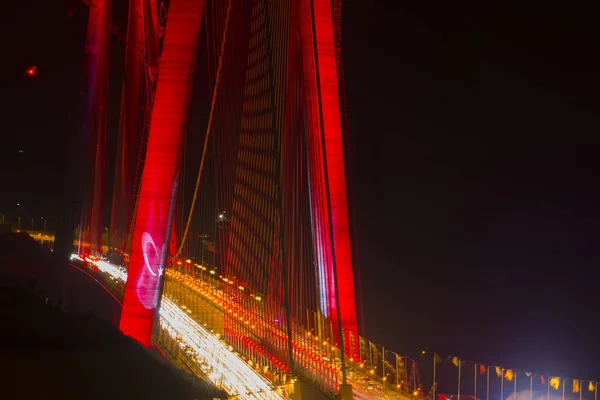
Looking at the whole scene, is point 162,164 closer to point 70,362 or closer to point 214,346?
point 214,346

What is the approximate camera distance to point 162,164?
13656mm

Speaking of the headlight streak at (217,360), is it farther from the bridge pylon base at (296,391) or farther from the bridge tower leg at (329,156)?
the bridge tower leg at (329,156)

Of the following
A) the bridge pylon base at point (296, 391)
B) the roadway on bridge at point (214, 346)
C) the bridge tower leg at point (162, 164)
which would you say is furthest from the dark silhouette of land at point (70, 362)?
Result: the bridge tower leg at point (162, 164)

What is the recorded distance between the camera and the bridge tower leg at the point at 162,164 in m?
13.6

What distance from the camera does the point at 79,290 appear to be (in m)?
22.0

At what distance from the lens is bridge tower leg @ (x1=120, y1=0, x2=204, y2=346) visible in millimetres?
13570

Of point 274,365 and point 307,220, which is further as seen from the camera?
point 307,220

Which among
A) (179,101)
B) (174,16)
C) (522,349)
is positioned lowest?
(522,349)

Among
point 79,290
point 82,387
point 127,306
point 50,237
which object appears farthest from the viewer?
point 50,237

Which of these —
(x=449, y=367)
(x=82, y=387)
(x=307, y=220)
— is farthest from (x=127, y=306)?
(x=449, y=367)

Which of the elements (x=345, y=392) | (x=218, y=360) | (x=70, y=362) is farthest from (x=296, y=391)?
(x=70, y=362)

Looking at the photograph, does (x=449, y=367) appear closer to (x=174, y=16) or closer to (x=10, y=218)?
(x=174, y=16)

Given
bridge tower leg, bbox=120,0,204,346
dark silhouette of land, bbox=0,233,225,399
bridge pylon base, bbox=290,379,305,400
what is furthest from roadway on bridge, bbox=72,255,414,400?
dark silhouette of land, bbox=0,233,225,399

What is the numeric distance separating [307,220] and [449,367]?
1156 cm
